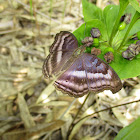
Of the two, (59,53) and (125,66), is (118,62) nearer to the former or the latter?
(125,66)

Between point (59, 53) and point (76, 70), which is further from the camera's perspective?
point (59, 53)

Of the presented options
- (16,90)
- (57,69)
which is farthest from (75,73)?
(16,90)

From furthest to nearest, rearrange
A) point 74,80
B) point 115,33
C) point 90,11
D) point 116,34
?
1. point 90,11
2. point 116,34
3. point 115,33
4. point 74,80

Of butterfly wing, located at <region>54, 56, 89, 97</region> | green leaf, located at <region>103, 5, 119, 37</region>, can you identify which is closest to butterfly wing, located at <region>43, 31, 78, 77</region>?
butterfly wing, located at <region>54, 56, 89, 97</region>

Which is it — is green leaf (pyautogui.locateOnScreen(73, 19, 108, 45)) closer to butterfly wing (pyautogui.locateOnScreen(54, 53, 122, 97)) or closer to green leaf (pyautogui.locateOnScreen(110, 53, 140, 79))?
butterfly wing (pyautogui.locateOnScreen(54, 53, 122, 97))

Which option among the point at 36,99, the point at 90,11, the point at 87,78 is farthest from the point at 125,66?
the point at 36,99

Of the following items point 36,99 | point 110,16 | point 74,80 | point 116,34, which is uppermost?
point 110,16

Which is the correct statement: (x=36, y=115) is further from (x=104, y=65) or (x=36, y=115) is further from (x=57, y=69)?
(x=104, y=65)
